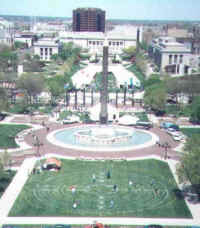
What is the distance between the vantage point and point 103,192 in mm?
55438

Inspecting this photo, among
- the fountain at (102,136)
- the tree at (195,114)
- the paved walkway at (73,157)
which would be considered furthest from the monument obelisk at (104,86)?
the tree at (195,114)

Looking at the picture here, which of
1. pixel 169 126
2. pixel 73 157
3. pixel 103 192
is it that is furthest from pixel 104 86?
pixel 103 192

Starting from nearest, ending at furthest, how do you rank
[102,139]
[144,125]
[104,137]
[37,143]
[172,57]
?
[37,143] → [102,139] → [104,137] → [144,125] → [172,57]

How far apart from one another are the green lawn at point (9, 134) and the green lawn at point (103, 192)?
15053mm

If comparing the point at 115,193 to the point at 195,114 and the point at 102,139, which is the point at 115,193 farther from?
the point at 195,114

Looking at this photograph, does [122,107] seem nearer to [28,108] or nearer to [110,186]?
[28,108]

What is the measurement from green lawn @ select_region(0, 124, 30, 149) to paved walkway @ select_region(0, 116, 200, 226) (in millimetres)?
2974

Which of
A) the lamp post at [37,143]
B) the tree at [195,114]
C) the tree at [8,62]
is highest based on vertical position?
the tree at [8,62]

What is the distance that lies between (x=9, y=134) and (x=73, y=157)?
20209 mm

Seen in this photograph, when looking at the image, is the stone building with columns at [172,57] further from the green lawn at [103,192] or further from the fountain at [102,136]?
the green lawn at [103,192]

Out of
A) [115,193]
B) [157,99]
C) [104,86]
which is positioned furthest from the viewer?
[157,99]

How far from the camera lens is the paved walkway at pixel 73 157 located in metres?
47.7

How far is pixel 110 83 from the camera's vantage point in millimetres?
147250

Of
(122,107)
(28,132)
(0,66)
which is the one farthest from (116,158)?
(0,66)
